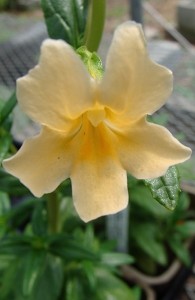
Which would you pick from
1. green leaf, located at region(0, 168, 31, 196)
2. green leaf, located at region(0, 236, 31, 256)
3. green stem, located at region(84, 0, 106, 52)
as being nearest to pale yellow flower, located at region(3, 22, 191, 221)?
green stem, located at region(84, 0, 106, 52)

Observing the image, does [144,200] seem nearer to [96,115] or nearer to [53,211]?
[53,211]

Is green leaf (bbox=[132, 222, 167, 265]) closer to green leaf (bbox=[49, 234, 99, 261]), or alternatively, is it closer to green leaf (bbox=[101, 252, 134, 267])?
green leaf (bbox=[101, 252, 134, 267])

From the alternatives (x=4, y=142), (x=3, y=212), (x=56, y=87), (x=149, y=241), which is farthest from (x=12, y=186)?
(x=149, y=241)

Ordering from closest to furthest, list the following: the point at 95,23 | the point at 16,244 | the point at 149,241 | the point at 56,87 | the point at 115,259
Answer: the point at 56,87
the point at 95,23
the point at 16,244
the point at 115,259
the point at 149,241

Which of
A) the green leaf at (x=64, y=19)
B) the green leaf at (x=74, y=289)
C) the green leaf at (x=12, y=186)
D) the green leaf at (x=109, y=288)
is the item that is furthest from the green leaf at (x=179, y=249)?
the green leaf at (x=64, y=19)

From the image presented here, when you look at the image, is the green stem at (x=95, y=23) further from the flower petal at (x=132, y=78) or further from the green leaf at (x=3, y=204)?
the green leaf at (x=3, y=204)

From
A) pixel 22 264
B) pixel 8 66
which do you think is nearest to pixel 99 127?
pixel 22 264
